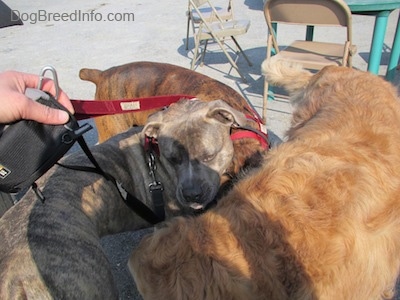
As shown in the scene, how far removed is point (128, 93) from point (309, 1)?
223 cm

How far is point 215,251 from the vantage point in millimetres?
1272

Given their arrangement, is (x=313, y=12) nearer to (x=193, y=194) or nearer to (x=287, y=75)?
(x=287, y=75)

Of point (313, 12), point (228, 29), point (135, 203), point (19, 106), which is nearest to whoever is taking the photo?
point (19, 106)

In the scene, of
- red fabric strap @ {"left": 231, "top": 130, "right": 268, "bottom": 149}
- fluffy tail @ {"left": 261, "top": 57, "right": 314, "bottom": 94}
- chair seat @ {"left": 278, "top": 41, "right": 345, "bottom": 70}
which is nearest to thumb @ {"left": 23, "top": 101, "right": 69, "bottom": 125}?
red fabric strap @ {"left": 231, "top": 130, "right": 268, "bottom": 149}

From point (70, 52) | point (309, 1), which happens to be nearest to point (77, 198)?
point (309, 1)

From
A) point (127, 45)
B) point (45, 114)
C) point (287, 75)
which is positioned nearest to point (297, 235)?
point (45, 114)

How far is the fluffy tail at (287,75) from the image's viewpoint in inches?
120

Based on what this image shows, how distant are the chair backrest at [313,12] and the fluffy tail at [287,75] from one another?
1.05m

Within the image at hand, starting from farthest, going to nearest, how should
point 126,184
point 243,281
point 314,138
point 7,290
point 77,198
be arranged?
point 126,184 → point 77,198 → point 314,138 → point 7,290 → point 243,281

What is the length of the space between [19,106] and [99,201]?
3.20 ft

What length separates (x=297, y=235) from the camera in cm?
132

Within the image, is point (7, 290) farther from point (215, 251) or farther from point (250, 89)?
point (250, 89)

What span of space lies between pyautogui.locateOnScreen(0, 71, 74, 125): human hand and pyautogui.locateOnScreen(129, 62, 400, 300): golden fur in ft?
2.29

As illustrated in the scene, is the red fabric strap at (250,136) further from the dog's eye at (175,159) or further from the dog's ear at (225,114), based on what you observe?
the dog's eye at (175,159)
